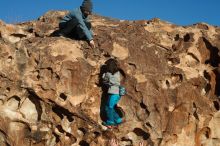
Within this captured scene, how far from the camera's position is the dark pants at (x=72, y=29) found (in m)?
8.83

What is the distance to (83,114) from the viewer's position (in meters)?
8.23

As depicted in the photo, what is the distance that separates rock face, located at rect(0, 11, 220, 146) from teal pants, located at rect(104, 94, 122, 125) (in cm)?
15

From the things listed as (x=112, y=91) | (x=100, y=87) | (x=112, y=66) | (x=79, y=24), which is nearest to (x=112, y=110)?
(x=112, y=91)

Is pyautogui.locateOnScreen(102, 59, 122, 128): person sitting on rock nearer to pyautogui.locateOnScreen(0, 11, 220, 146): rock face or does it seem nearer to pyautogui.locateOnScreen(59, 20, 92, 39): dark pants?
pyautogui.locateOnScreen(0, 11, 220, 146): rock face

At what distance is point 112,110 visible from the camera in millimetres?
8352

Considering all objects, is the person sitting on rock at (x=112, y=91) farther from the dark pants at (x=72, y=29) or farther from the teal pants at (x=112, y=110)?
the dark pants at (x=72, y=29)

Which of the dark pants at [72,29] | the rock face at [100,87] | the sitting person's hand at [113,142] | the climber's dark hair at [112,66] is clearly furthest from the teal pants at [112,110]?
the dark pants at [72,29]

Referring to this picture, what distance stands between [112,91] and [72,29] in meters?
1.66

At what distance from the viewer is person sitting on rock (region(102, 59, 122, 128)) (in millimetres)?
8258

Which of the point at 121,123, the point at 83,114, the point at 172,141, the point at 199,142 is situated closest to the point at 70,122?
the point at 83,114

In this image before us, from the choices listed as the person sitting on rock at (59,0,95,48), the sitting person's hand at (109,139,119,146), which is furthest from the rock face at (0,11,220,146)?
the person sitting on rock at (59,0,95,48)

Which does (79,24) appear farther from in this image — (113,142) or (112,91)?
(113,142)

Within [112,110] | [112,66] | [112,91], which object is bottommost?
[112,110]

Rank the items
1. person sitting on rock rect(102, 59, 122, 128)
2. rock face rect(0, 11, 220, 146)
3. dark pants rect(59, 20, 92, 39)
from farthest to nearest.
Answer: dark pants rect(59, 20, 92, 39)
person sitting on rock rect(102, 59, 122, 128)
rock face rect(0, 11, 220, 146)
